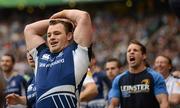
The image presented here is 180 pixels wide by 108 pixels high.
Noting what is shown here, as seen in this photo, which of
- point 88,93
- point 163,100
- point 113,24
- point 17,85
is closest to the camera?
point 163,100

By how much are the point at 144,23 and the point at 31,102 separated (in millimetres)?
16876

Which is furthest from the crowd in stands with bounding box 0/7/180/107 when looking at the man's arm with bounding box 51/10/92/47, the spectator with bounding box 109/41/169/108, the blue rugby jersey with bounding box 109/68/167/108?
the man's arm with bounding box 51/10/92/47

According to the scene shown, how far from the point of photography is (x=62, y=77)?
5.86 meters

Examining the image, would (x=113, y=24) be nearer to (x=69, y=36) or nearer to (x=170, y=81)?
(x=170, y=81)

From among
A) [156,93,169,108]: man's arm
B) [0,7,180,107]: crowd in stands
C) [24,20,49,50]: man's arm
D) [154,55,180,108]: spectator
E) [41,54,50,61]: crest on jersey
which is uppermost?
[24,20,49,50]: man's arm

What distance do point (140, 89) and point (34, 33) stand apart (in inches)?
79.6

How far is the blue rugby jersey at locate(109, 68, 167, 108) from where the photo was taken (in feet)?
25.6

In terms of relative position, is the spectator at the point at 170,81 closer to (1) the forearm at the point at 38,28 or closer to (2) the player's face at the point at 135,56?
(2) the player's face at the point at 135,56

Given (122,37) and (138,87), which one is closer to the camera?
(138,87)

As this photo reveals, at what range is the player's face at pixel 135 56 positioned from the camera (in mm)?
8125

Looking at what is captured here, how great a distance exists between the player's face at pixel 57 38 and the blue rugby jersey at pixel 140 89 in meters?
2.07

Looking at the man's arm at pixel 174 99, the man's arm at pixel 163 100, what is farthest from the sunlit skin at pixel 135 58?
the man's arm at pixel 174 99

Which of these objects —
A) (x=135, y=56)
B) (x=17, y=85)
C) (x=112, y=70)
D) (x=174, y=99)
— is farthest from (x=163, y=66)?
(x=17, y=85)

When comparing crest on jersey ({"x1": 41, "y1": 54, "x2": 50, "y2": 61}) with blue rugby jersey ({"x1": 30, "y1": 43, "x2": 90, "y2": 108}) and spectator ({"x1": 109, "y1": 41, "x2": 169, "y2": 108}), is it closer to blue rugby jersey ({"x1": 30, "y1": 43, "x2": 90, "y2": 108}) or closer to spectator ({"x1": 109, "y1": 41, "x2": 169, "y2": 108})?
blue rugby jersey ({"x1": 30, "y1": 43, "x2": 90, "y2": 108})
